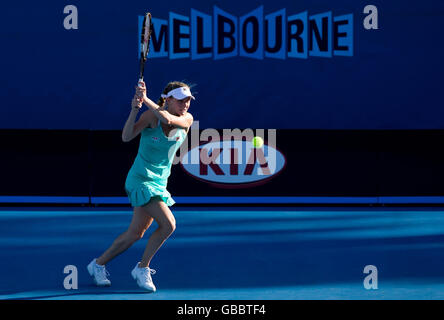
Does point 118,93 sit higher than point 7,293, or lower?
higher

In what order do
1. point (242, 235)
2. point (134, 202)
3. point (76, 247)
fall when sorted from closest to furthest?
1. point (134, 202)
2. point (76, 247)
3. point (242, 235)

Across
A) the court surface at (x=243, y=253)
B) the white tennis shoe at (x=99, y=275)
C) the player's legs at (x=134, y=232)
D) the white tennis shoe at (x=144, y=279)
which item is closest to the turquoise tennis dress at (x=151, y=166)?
the player's legs at (x=134, y=232)

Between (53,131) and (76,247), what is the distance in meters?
3.87

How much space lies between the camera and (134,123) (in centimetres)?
598

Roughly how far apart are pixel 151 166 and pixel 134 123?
1.32 ft

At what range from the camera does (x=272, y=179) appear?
1184cm

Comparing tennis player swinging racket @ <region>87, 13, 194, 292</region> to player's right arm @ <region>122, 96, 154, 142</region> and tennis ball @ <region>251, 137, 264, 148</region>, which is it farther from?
tennis ball @ <region>251, 137, 264, 148</region>

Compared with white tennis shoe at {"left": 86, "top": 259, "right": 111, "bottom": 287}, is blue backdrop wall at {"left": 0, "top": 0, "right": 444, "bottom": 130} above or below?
above

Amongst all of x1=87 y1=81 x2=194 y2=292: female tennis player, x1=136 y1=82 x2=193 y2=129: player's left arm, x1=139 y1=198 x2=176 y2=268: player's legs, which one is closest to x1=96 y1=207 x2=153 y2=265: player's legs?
x1=87 y1=81 x2=194 y2=292: female tennis player

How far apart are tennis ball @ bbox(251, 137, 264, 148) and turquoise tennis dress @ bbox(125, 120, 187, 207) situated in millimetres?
5606

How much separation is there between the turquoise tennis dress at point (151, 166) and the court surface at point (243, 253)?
2.58 ft

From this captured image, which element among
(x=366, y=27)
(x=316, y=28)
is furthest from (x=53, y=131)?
(x=366, y=27)

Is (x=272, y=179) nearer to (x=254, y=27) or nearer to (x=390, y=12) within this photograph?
(x=254, y=27)

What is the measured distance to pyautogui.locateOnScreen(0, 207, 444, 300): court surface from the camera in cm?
630
